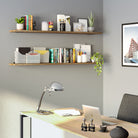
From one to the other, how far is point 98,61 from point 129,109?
169 centimetres

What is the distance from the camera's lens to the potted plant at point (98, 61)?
5467 mm

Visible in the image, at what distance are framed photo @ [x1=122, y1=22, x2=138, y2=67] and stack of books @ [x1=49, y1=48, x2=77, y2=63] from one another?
86 cm

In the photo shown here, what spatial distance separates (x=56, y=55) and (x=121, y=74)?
3.85 ft

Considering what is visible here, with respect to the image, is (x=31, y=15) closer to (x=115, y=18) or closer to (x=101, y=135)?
(x=115, y=18)

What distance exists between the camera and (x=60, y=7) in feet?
17.2

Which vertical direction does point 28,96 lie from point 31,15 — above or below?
below

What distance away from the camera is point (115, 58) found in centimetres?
543

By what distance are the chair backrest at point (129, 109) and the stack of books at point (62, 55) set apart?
1453mm

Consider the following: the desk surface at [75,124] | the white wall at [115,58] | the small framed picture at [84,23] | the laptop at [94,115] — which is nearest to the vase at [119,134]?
the desk surface at [75,124]

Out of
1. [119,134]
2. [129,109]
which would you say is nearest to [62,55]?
[129,109]

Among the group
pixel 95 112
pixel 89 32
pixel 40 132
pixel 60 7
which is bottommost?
pixel 40 132

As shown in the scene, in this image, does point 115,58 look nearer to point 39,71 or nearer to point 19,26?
point 39,71

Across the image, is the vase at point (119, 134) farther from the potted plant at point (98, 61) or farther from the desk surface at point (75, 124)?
the potted plant at point (98, 61)

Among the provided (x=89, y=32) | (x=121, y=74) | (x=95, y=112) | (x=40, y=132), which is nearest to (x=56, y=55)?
(x=89, y=32)
